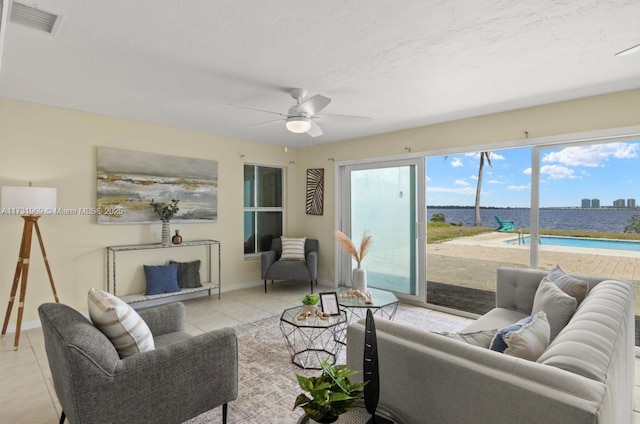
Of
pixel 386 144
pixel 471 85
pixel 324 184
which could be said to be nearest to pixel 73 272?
pixel 324 184

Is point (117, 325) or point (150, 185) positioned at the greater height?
point (150, 185)

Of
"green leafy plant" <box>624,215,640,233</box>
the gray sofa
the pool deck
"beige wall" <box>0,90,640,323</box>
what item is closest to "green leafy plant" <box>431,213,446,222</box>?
the pool deck

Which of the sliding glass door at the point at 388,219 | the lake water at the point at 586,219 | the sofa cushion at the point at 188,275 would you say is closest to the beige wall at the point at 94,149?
the sliding glass door at the point at 388,219

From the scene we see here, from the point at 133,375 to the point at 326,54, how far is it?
230 centimetres

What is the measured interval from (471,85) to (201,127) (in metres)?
3.47

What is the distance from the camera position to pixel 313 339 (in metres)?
3.27

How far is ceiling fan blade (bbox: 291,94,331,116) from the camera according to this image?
274 centimetres

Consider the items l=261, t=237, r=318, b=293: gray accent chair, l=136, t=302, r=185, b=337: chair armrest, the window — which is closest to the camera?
l=136, t=302, r=185, b=337: chair armrest

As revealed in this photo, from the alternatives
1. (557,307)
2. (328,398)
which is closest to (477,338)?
(328,398)

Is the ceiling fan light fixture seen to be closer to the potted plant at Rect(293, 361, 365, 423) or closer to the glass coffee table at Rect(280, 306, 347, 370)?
the glass coffee table at Rect(280, 306, 347, 370)

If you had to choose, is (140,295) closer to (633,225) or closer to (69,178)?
(69,178)

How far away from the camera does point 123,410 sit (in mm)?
1545

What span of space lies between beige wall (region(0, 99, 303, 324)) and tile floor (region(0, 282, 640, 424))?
24.6 inches

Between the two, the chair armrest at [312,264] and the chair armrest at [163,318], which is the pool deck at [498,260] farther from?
the chair armrest at [163,318]
